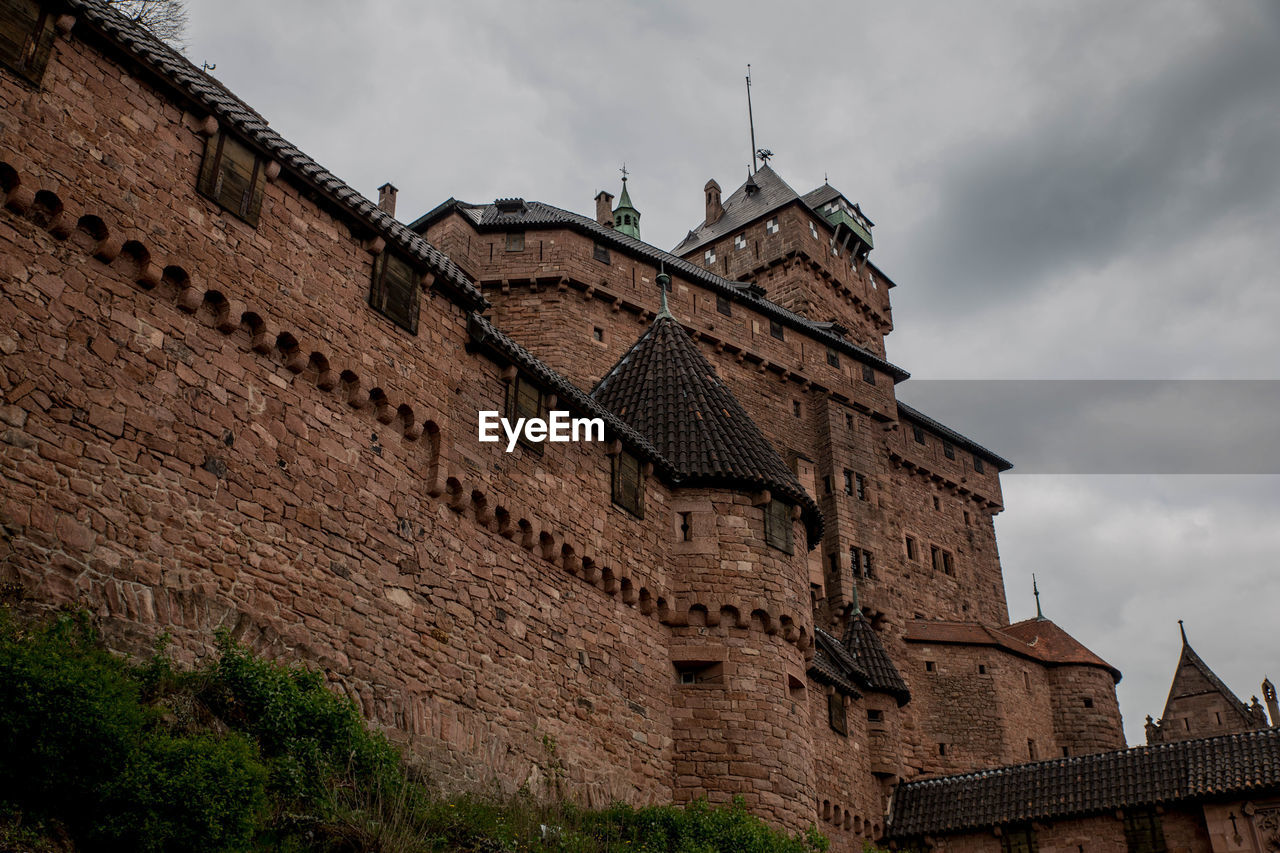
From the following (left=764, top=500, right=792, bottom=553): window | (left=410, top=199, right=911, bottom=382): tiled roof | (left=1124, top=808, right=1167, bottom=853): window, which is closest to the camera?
(left=764, top=500, right=792, bottom=553): window

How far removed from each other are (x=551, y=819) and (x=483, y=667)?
190cm

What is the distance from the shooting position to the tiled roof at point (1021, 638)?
35.4 m

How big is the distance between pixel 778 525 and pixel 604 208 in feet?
94.6

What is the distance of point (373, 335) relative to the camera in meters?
13.9

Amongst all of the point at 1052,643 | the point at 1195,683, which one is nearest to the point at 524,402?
the point at 1052,643

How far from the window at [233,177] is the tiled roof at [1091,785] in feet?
66.5

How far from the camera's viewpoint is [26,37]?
1052cm

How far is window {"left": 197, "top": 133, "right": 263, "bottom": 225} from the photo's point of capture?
12156mm

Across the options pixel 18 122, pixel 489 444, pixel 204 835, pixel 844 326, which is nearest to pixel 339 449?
pixel 489 444

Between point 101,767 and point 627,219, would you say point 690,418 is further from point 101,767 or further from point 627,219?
point 627,219

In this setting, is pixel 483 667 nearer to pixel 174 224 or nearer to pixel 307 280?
pixel 307 280

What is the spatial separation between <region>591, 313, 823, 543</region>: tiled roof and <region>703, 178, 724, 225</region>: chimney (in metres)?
28.8

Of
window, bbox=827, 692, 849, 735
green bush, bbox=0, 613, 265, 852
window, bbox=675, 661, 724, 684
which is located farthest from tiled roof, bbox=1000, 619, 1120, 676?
green bush, bbox=0, 613, 265, 852

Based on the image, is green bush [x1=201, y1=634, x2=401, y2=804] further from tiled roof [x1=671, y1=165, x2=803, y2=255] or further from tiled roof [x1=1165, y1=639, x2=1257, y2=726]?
tiled roof [x1=1165, y1=639, x2=1257, y2=726]
